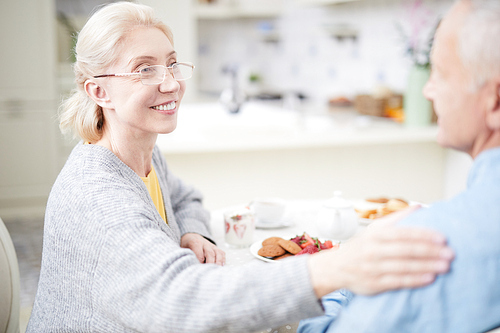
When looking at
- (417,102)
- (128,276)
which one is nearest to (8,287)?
(128,276)

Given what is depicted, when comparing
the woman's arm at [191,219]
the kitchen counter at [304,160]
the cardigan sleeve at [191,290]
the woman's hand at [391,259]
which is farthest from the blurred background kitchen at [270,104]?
the woman's hand at [391,259]

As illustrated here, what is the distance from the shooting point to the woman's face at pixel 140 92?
121 cm

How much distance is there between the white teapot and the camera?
4.54ft

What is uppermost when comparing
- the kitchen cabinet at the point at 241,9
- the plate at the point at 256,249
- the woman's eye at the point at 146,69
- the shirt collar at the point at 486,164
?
the kitchen cabinet at the point at 241,9

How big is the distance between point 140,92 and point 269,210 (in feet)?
1.86

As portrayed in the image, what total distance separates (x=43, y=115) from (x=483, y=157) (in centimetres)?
443

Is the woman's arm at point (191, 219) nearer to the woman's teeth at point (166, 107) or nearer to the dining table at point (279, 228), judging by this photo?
the dining table at point (279, 228)

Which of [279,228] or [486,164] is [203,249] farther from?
[486,164]

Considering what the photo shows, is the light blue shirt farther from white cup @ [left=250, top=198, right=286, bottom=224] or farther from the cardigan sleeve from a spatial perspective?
white cup @ [left=250, top=198, right=286, bottom=224]

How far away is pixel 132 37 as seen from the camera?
1.21m

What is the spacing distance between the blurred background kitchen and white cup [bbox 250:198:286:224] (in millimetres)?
1156

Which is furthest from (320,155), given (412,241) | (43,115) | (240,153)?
(43,115)

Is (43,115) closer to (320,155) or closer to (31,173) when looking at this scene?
(31,173)

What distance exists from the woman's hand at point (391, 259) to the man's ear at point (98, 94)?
29.6 inches
